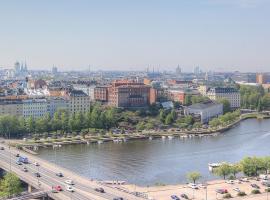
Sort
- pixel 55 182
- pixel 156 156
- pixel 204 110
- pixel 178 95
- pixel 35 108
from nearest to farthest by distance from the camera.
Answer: pixel 55 182, pixel 156 156, pixel 35 108, pixel 204 110, pixel 178 95

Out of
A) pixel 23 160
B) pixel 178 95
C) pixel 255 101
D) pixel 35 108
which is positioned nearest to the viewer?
pixel 23 160

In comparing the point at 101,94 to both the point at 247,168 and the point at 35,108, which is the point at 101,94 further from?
the point at 247,168

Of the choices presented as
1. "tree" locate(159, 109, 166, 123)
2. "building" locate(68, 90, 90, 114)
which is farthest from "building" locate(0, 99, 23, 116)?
"tree" locate(159, 109, 166, 123)

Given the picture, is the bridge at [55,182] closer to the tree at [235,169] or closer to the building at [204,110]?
the tree at [235,169]

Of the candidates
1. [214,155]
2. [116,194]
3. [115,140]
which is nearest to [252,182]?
[116,194]

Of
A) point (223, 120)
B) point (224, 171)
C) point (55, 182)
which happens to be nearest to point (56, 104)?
point (223, 120)
